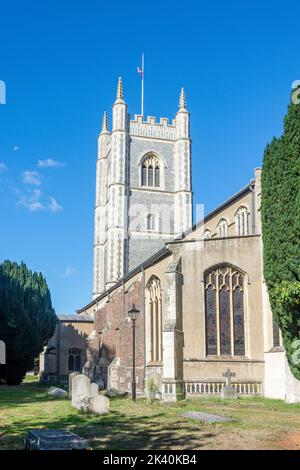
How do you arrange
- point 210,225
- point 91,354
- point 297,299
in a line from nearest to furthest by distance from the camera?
point 297,299 < point 210,225 < point 91,354

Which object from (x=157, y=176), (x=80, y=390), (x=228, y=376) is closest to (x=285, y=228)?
(x=228, y=376)

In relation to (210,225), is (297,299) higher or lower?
lower

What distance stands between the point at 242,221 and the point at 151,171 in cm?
2862

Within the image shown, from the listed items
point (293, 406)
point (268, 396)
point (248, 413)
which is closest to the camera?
point (248, 413)

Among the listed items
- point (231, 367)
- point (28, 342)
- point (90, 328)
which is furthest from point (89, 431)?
point (90, 328)

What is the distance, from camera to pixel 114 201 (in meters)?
57.1

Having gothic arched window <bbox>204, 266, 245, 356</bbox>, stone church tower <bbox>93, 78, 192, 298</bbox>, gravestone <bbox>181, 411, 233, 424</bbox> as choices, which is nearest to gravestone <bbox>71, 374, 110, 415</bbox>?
gravestone <bbox>181, 411, 233, 424</bbox>

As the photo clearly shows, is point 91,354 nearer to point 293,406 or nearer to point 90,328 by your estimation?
point 90,328

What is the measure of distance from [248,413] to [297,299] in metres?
4.30

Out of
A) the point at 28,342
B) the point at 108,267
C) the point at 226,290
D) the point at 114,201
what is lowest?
the point at 28,342

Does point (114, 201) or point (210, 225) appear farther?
point (114, 201)

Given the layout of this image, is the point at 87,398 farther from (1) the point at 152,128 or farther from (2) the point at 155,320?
(1) the point at 152,128

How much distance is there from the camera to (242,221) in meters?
33.3

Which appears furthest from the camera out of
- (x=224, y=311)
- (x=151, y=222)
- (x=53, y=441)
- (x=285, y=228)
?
(x=151, y=222)
